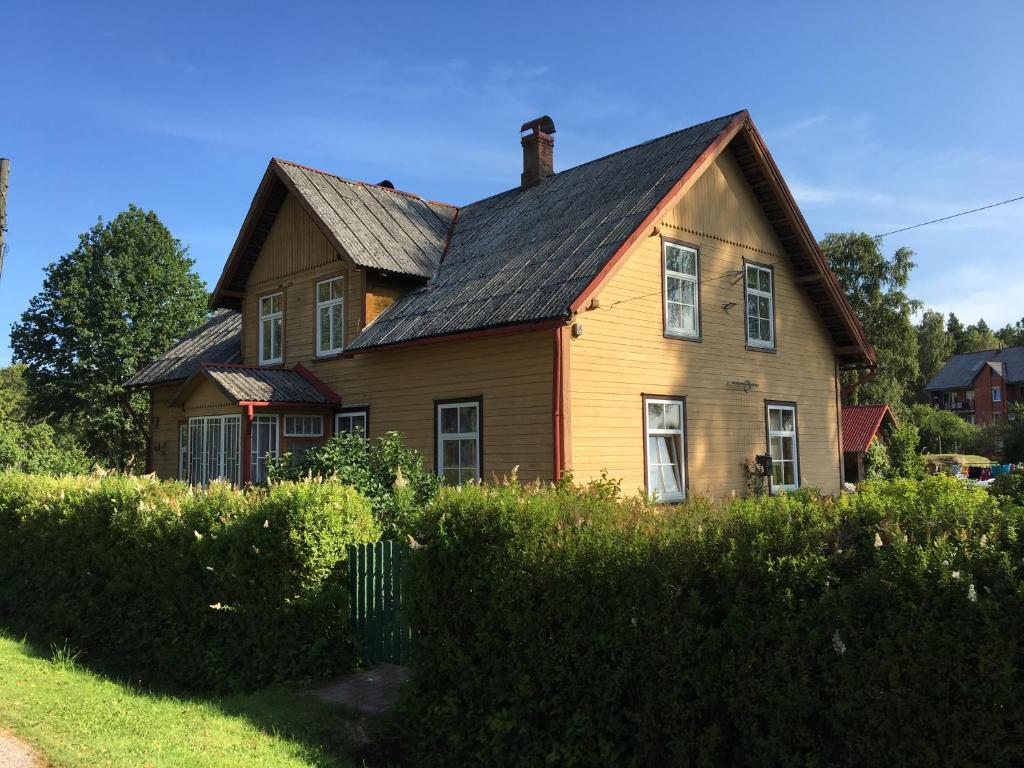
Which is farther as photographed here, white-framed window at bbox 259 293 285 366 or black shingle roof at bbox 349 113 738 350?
white-framed window at bbox 259 293 285 366

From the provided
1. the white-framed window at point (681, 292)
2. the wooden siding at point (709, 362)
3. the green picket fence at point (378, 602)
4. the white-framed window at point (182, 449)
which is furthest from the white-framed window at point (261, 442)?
the green picket fence at point (378, 602)

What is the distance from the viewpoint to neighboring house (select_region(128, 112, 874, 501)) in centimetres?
1307

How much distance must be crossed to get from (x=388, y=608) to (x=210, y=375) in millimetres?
9261

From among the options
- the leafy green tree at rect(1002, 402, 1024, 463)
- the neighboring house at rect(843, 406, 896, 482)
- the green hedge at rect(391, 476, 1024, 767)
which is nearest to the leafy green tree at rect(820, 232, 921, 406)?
the neighboring house at rect(843, 406, 896, 482)

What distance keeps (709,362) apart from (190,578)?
1002 cm

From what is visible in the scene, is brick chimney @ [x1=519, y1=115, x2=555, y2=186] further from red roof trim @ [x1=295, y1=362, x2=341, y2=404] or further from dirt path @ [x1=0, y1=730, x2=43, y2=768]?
dirt path @ [x1=0, y1=730, x2=43, y2=768]

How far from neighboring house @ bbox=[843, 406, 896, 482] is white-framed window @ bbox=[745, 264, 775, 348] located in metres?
19.0

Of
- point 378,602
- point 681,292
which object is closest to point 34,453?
point 681,292

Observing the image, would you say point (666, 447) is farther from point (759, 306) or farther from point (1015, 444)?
point (1015, 444)

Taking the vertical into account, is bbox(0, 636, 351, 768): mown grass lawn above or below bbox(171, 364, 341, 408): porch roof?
below

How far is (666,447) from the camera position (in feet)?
46.9

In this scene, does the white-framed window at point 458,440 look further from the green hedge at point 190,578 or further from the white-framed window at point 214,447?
the green hedge at point 190,578

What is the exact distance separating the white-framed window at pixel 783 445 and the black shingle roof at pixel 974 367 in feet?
244

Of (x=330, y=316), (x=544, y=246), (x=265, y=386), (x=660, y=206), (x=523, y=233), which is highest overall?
(x=523, y=233)
